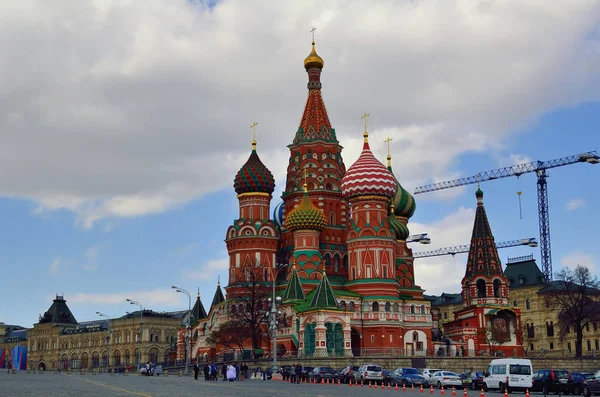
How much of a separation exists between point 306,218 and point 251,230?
6.91 metres

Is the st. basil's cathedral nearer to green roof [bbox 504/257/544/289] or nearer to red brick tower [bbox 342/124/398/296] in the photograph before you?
red brick tower [bbox 342/124/398/296]

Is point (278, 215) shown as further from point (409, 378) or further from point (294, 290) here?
point (409, 378)

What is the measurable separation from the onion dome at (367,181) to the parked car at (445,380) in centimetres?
3477

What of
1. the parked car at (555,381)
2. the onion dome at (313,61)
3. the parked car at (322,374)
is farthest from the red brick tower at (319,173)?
the parked car at (555,381)

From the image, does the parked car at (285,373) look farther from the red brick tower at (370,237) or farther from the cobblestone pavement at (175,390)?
the red brick tower at (370,237)

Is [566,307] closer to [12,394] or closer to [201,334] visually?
[201,334]

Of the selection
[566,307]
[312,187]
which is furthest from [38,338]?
[566,307]

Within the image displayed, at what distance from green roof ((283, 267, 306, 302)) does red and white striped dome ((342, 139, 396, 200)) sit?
10.3 meters

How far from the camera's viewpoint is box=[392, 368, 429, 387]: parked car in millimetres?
46094

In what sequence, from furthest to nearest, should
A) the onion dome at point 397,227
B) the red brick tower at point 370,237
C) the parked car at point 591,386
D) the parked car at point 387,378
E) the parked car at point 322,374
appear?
the onion dome at point 397,227 → the red brick tower at point 370,237 → the parked car at point 322,374 → the parked car at point 387,378 → the parked car at point 591,386

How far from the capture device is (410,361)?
216 feet

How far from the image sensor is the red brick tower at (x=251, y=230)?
81875 mm

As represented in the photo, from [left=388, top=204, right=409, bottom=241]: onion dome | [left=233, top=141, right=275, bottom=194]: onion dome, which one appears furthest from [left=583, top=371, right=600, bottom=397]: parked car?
[left=233, top=141, right=275, bottom=194]: onion dome

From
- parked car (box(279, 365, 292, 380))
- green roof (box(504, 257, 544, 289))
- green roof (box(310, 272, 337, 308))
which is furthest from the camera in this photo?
green roof (box(504, 257, 544, 289))
